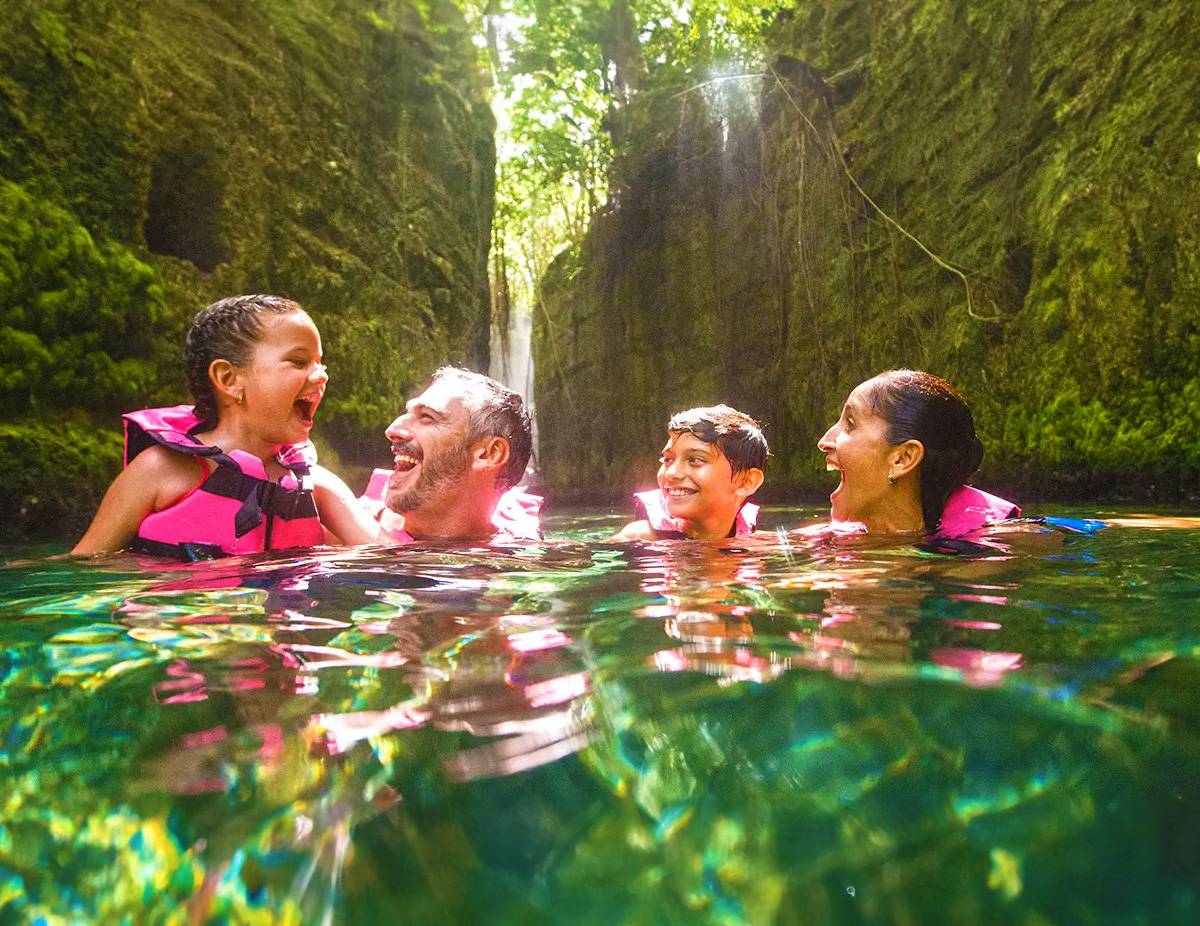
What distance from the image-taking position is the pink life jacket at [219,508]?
122 inches

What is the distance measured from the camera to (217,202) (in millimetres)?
6660

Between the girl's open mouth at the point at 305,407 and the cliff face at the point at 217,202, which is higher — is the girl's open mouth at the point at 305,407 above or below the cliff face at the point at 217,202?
below

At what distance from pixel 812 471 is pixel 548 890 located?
9.96m

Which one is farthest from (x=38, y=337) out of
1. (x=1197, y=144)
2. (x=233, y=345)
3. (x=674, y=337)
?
(x=674, y=337)

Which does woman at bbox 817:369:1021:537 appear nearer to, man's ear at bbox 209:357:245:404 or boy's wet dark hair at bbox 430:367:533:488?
boy's wet dark hair at bbox 430:367:533:488

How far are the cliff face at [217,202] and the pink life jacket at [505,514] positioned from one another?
76.6 inches

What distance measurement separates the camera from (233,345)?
3.41m

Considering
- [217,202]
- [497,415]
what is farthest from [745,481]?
[217,202]

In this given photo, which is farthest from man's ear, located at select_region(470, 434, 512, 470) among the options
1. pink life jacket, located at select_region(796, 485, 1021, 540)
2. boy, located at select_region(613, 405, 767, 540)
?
pink life jacket, located at select_region(796, 485, 1021, 540)

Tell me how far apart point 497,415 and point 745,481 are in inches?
54.2

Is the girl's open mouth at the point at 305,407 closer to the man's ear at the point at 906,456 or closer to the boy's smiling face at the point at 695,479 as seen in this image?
the boy's smiling face at the point at 695,479

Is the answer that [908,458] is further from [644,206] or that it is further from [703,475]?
[644,206]

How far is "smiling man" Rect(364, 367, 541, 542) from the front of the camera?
12.1 ft

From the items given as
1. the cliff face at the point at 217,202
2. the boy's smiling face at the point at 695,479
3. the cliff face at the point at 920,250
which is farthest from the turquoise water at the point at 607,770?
the cliff face at the point at 920,250
